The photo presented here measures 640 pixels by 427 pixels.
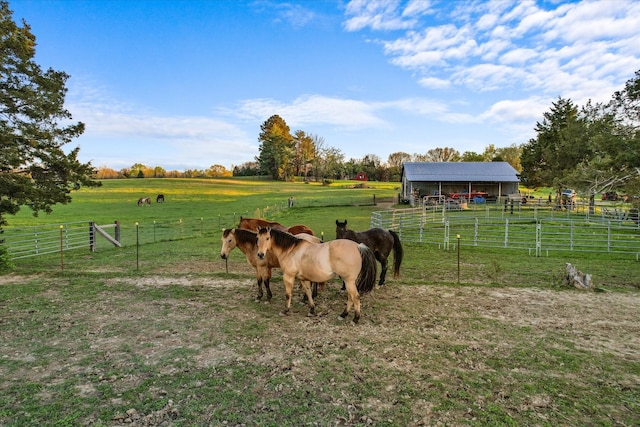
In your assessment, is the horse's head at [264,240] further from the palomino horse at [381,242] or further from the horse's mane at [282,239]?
the palomino horse at [381,242]

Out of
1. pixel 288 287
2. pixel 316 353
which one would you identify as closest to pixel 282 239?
pixel 288 287

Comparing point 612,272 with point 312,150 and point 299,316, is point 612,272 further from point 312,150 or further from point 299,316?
point 312,150

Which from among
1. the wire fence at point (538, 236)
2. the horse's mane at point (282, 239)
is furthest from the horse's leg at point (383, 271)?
the horse's mane at point (282, 239)

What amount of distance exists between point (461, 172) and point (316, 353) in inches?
1280

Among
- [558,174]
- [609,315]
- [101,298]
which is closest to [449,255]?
[609,315]

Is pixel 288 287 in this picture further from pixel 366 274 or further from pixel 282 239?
pixel 366 274

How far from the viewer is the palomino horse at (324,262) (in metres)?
5.31

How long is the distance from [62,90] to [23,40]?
4.39ft

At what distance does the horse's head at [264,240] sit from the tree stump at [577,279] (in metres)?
6.22

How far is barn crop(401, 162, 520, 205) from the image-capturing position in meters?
31.4

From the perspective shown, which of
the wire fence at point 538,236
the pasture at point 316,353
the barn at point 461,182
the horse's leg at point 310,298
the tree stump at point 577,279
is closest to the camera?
the pasture at point 316,353

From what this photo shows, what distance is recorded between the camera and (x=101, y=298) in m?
6.51

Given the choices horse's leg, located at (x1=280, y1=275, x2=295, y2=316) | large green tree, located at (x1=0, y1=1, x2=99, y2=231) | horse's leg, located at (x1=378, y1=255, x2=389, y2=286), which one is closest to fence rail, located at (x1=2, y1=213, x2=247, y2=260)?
large green tree, located at (x1=0, y1=1, x2=99, y2=231)

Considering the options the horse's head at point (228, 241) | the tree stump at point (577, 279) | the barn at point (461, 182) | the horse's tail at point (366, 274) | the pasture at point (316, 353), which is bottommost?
the pasture at point (316, 353)
